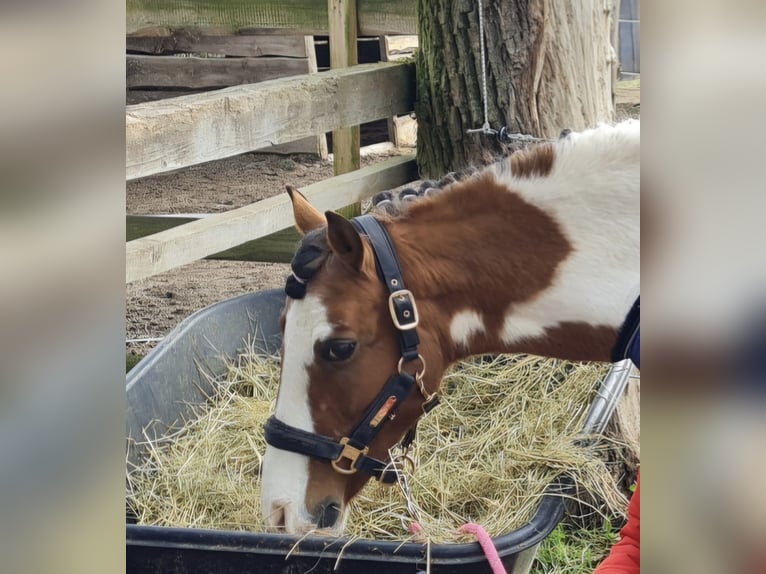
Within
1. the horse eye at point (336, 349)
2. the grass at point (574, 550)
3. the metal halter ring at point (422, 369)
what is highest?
the horse eye at point (336, 349)

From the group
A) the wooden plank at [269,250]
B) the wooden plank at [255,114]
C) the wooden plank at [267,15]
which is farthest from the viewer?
the wooden plank at [267,15]

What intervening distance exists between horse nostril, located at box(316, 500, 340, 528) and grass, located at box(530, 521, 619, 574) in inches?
25.7

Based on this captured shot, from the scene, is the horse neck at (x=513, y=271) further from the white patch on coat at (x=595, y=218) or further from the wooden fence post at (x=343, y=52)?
the wooden fence post at (x=343, y=52)

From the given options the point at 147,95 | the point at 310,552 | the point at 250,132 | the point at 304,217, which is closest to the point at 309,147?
the point at 147,95

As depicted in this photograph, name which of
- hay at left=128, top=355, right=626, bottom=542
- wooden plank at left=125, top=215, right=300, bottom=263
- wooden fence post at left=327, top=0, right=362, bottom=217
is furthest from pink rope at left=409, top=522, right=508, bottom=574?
wooden fence post at left=327, top=0, right=362, bottom=217

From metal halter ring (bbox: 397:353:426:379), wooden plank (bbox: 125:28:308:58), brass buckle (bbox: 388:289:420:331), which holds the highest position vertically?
wooden plank (bbox: 125:28:308:58)

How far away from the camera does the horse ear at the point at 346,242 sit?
1530 mm

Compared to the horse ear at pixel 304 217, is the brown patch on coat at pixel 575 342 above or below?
below

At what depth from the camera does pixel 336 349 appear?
1565mm

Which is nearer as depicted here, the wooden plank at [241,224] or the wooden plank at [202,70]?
the wooden plank at [241,224]

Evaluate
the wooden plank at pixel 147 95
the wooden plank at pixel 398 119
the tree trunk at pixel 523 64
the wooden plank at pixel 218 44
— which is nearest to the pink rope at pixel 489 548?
the tree trunk at pixel 523 64

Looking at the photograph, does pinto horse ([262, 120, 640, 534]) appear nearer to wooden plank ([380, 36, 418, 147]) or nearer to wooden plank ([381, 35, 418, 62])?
wooden plank ([380, 36, 418, 147])

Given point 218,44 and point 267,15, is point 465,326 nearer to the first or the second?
point 267,15

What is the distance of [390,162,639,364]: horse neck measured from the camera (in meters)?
1.57
